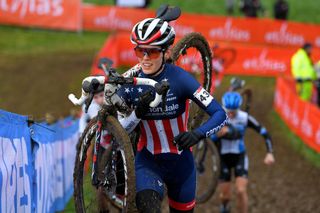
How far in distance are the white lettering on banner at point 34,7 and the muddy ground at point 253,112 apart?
7.23 feet

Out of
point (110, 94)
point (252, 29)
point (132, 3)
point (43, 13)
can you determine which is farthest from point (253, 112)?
point (110, 94)

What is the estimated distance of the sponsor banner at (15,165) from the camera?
6.73 meters

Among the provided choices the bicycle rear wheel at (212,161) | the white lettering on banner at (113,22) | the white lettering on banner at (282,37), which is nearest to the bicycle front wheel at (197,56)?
the bicycle rear wheel at (212,161)

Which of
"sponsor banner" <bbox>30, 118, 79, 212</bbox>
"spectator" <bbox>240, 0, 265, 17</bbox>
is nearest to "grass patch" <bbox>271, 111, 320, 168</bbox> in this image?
"sponsor banner" <bbox>30, 118, 79, 212</bbox>

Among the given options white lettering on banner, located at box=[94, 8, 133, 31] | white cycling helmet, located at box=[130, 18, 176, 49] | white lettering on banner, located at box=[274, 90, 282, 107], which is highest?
white lettering on banner, located at box=[94, 8, 133, 31]

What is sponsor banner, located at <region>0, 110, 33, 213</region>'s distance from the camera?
6.73m

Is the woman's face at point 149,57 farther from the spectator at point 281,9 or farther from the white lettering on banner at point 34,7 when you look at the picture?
the spectator at point 281,9

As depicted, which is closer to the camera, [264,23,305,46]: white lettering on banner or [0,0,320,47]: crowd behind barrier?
[0,0,320,47]: crowd behind barrier

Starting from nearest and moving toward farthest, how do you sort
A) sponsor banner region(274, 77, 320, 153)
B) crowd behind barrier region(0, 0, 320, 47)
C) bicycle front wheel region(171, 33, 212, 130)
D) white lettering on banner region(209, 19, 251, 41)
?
bicycle front wheel region(171, 33, 212, 130) → sponsor banner region(274, 77, 320, 153) → crowd behind barrier region(0, 0, 320, 47) → white lettering on banner region(209, 19, 251, 41)

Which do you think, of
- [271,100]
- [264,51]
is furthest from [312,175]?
[264,51]

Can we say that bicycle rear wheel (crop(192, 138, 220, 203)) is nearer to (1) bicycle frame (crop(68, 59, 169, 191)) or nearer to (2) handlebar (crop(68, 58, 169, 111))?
(1) bicycle frame (crop(68, 59, 169, 191))

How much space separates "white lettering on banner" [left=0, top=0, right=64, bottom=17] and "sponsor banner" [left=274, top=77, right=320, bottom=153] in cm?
1178

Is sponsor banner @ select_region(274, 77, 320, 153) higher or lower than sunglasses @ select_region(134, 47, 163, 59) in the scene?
lower

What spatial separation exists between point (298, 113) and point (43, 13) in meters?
15.2
